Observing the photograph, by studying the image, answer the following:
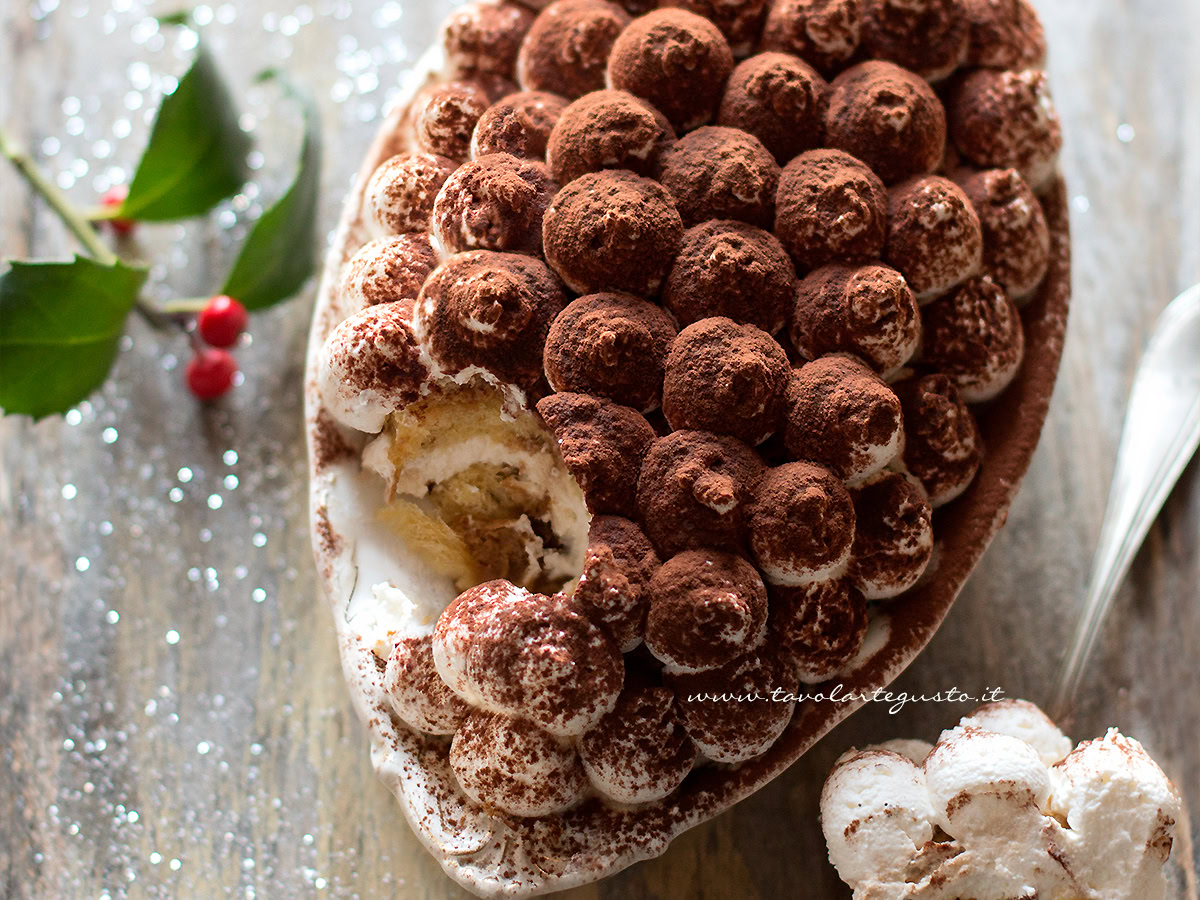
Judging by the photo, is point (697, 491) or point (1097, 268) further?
point (1097, 268)

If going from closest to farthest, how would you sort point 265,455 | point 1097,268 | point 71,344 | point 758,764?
1. point 758,764
2. point 71,344
3. point 265,455
4. point 1097,268

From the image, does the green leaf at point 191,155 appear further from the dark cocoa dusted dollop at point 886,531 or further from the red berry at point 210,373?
the dark cocoa dusted dollop at point 886,531

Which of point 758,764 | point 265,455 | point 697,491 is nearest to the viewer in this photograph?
point 697,491

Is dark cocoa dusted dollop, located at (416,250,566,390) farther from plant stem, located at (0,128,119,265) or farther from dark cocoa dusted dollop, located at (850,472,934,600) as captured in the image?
plant stem, located at (0,128,119,265)

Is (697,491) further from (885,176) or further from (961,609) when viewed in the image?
(961,609)

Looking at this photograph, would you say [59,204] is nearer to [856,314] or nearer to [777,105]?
[777,105]

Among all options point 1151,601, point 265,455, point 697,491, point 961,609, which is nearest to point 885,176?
point 697,491

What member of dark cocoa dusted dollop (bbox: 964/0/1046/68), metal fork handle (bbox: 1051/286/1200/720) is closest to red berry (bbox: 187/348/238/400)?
dark cocoa dusted dollop (bbox: 964/0/1046/68)

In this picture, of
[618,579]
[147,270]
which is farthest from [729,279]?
[147,270]

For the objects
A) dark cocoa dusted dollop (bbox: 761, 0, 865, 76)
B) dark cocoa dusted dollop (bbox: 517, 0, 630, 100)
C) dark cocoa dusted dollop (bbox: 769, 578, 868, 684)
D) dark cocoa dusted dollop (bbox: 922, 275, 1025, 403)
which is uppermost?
dark cocoa dusted dollop (bbox: 761, 0, 865, 76)
